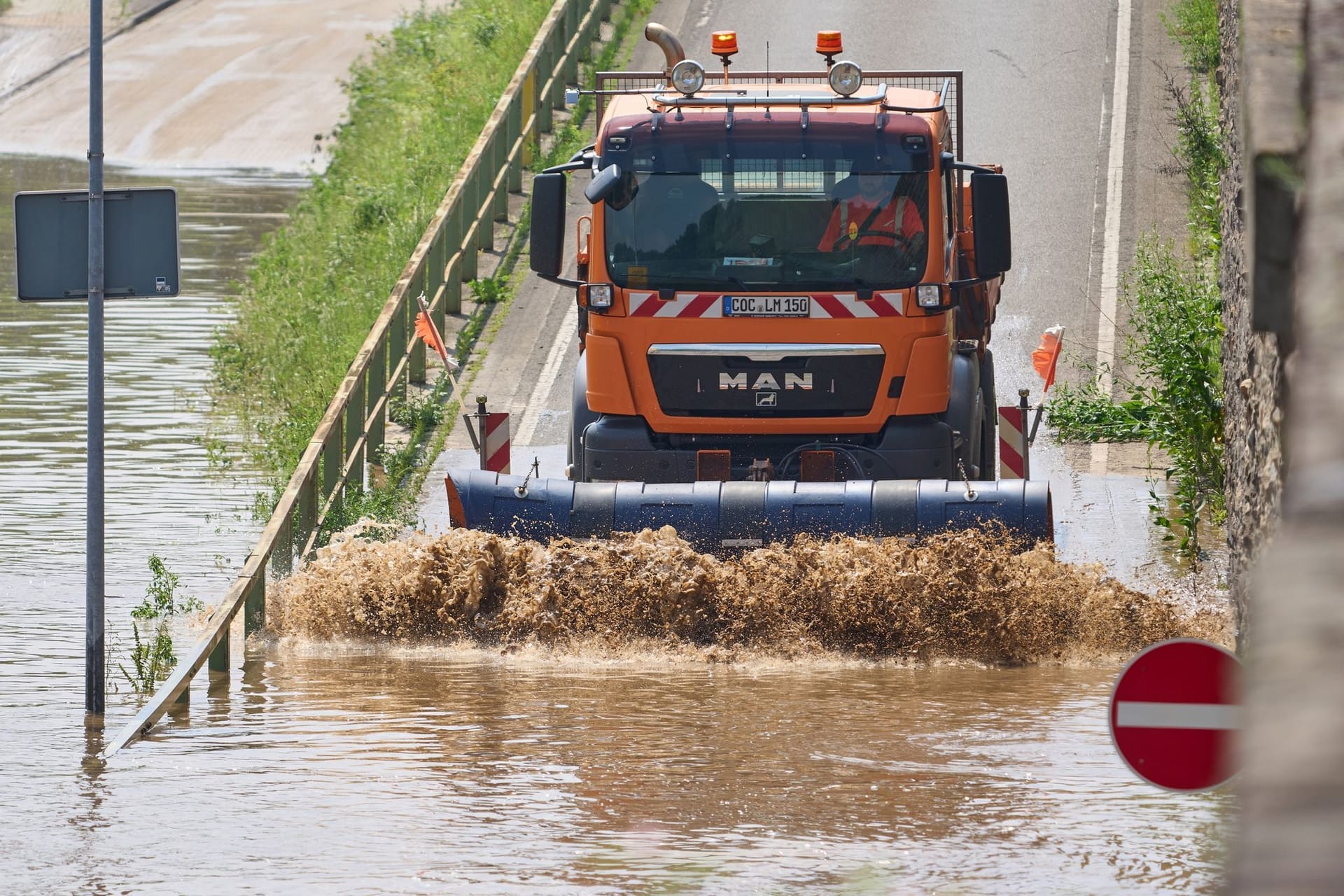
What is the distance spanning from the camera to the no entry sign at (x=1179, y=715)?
5727 millimetres

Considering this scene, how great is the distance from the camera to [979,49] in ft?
83.8

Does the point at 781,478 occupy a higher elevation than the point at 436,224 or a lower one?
lower

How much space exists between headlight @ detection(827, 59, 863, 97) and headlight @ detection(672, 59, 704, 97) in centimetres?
81

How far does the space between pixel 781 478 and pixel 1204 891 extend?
541 cm

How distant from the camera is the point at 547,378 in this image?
1872 centimetres

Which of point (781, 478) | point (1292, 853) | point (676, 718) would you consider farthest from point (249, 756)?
point (1292, 853)

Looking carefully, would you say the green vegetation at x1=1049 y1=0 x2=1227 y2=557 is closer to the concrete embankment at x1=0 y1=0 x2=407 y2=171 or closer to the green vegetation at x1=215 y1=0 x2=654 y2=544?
the green vegetation at x1=215 y1=0 x2=654 y2=544

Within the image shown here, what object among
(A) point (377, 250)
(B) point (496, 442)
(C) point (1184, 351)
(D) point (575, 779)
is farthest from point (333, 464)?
(A) point (377, 250)

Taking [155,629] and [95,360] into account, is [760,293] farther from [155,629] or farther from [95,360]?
[155,629]

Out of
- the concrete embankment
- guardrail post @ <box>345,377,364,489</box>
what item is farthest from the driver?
the concrete embankment

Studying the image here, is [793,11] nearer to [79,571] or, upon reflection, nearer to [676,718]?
[79,571]

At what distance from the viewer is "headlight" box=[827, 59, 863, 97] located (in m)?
12.2

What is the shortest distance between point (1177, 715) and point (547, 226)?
711 cm

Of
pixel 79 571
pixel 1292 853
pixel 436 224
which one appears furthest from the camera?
pixel 436 224
